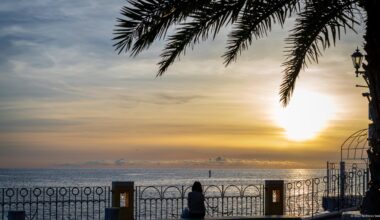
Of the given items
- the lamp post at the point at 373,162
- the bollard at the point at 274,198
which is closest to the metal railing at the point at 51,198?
the bollard at the point at 274,198

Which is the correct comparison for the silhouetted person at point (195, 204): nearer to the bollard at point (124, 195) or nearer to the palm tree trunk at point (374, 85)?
the bollard at point (124, 195)

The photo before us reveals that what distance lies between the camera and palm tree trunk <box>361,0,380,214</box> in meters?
12.6

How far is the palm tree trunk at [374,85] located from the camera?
12.6m

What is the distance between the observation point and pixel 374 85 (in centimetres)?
1341

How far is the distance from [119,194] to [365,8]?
9.46m

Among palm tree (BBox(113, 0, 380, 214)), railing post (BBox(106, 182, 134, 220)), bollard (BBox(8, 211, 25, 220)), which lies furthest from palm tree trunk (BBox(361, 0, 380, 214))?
railing post (BBox(106, 182, 134, 220))

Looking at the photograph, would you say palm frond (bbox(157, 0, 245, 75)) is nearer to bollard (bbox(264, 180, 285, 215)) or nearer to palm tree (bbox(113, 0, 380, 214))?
palm tree (bbox(113, 0, 380, 214))

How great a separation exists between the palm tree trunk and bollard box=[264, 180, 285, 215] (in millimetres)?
6705

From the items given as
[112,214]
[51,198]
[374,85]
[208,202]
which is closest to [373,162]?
[374,85]

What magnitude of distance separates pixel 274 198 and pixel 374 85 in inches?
330

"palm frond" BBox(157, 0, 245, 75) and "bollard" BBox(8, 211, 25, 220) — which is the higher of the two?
"palm frond" BBox(157, 0, 245, 75)

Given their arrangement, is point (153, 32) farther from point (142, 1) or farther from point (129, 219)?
point (129, 219)

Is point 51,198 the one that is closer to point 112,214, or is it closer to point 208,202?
point 112,214

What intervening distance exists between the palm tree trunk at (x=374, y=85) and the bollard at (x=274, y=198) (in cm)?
671
